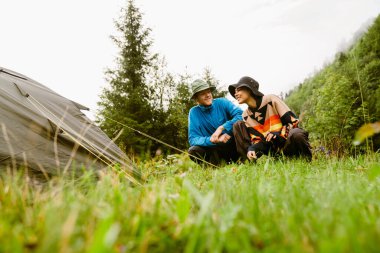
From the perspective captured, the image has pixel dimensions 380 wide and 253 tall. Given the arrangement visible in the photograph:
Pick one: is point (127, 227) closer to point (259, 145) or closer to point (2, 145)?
point (2, 145)

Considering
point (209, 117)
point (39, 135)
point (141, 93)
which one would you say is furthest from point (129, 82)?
point (39, 135)

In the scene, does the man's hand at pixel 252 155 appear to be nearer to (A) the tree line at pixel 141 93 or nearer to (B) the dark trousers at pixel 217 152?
(B) the dark trousers at pixel 217 152

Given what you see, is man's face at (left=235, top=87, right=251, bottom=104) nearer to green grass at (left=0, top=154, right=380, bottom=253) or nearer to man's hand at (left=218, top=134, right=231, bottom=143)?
man's hand at (left=218, top=134, right=231, bottom=143)

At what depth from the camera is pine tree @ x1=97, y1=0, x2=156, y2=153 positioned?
14.3 meters

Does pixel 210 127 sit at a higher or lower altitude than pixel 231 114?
lower

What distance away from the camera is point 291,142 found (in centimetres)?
351

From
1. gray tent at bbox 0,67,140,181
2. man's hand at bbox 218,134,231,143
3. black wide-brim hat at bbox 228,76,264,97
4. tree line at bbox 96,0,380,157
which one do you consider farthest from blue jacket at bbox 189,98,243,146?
tree line at bbox 96,0,380,157

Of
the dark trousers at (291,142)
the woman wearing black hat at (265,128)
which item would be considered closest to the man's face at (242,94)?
the woman wearing black hat at (265,128)

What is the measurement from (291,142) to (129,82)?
13377 millimetres

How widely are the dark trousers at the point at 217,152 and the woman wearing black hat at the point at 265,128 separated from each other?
0.46 meters

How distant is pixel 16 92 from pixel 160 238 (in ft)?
7.70

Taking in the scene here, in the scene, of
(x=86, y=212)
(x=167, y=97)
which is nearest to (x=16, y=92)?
(x=86, y=212)

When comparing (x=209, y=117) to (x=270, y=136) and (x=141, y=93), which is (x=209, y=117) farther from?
(x=141, y=93)

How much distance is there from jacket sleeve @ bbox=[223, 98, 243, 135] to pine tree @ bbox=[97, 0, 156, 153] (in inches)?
363
